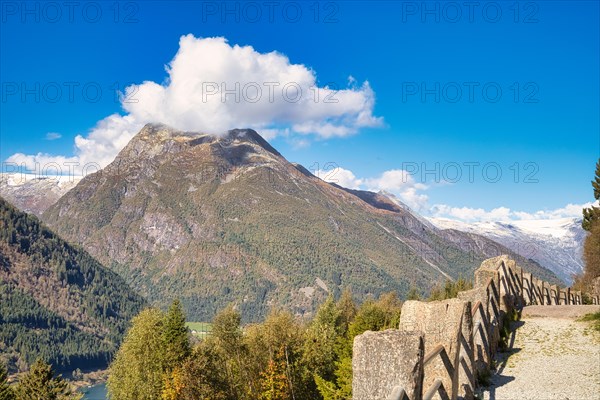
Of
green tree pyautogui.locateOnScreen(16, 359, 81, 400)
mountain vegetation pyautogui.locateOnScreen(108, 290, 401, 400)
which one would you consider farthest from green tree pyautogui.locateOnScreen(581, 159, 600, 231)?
green tree pyautogui.locateOnScreen(16, 359, 81, 400)

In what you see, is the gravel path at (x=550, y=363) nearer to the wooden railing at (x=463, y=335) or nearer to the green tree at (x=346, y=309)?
the wooden railing at (x=463, y=335)

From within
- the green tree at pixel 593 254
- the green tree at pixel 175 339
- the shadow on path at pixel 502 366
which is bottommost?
the green tree at pixel 175 339

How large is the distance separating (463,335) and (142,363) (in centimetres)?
4630

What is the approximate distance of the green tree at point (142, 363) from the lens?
163ft

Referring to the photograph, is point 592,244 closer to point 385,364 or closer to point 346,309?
point 346,309

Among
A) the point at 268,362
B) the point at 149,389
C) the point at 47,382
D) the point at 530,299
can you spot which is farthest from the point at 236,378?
the point at 530,299

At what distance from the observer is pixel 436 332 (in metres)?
9.90

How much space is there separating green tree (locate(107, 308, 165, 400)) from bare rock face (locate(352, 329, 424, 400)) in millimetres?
47290

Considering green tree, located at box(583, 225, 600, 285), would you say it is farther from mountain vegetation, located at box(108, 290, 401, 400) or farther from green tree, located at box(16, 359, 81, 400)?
green tree, located at box(16, 359, 81, 400)

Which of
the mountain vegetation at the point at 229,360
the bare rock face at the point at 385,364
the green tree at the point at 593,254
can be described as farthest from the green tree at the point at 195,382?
the green tree at the point at 593,254

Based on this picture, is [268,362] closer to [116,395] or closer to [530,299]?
[116,395]

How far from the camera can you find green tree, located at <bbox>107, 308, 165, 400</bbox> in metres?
49.6

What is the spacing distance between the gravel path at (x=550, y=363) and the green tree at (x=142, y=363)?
128ft

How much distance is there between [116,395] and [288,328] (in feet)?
73.6
